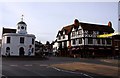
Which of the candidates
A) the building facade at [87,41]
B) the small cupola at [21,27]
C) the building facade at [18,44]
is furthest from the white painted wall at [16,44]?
the building facade at [87,41]

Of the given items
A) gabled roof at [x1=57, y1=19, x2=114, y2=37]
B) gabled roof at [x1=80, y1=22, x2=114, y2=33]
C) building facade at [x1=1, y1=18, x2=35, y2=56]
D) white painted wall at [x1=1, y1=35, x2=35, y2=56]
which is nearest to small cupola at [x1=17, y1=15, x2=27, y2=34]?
building facade at [x1=1, y1=18, x2=35, y2=56]

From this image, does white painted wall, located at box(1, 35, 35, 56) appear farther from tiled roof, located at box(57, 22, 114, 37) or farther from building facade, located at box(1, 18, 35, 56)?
tiled roof, located at box(57, 22, 114, 37)

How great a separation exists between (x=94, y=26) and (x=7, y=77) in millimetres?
53692

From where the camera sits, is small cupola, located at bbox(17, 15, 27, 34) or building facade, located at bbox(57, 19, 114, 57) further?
building facade, located at bbox(57, 19, 114, 57)

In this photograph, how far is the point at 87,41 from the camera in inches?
2420

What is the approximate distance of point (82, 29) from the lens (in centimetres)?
6309

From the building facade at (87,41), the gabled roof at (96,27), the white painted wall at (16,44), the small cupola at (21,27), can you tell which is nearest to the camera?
the white painted wall at (16,44)

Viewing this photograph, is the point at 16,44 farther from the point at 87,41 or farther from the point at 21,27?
the point at 87,41

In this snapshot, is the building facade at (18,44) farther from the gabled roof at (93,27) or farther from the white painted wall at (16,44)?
the gabled roof at (93,27)

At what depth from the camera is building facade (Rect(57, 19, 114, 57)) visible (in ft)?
202

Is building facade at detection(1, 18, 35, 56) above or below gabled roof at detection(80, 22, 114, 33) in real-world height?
below

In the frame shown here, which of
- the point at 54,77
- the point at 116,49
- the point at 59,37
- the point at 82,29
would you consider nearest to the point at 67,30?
the point at 59,37

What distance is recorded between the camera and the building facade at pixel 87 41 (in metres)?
61.7

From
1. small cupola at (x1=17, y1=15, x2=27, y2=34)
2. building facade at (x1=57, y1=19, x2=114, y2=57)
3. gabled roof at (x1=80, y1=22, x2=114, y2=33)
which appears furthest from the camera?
gabled roof at (x1=80, y1=22, x2=114, y2=33)
